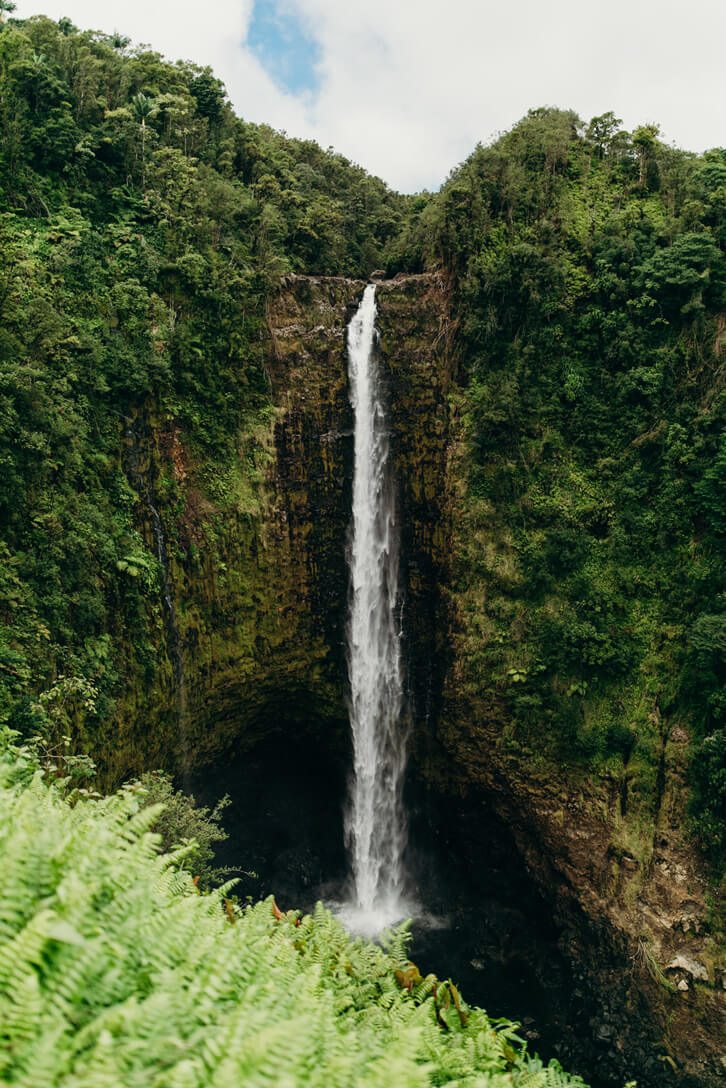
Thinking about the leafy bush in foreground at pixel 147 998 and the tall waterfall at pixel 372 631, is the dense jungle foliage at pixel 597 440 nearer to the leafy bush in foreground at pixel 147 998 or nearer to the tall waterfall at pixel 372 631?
the tall waterfall at pixel 372 631

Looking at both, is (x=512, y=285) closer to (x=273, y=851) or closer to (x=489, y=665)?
(x=489, y=665)

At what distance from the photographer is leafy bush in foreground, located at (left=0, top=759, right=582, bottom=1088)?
224cm

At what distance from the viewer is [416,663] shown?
18.2m

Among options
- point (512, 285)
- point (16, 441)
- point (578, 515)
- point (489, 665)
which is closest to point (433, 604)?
point (489, 665)

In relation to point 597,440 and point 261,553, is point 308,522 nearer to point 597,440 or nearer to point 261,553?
point 261,553

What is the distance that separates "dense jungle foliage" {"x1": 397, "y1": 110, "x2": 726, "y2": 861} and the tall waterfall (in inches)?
101

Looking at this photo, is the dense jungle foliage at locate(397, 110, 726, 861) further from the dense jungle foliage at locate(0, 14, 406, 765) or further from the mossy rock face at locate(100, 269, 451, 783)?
the dense jungle foliage at locate(0, 14, 406, 765)

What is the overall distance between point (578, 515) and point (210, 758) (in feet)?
41.4

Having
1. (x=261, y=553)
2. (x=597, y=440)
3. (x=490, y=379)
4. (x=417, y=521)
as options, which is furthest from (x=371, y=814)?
(x=490, y=379)

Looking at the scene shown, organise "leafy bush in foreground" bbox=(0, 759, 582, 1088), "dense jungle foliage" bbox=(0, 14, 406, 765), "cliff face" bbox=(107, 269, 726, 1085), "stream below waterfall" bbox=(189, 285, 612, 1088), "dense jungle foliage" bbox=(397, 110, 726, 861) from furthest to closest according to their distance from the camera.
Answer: "stream below waterfall" bbox=(189, 285, 612, 1088), "dense jungle foliage" bbox=(397, 110, 726, 861), "cliff face" bbox=(107, 269, 726, 1085), "dense jungle foliage" bbox=(0, 14, 406, 765), "leafy bush in foreground" bbox=(0, 759, 582, 1088)

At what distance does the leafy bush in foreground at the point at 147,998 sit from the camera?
2.24 m

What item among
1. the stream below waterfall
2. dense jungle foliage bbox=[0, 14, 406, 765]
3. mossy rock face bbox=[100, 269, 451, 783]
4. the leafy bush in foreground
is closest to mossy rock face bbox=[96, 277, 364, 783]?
mossy rock face bbox=[100, 269, 451, 783]

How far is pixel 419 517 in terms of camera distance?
1838 cm

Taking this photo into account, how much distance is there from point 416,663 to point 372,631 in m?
1.67
